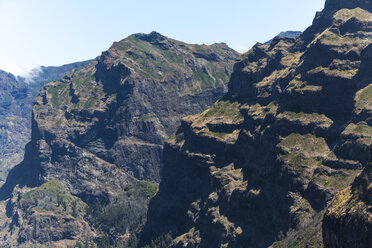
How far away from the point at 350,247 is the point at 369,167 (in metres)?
21.2

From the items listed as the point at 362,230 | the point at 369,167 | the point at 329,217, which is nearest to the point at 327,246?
the point at 329,217

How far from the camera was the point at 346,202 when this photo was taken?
97.1 metres

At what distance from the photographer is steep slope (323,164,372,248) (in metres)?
86.5

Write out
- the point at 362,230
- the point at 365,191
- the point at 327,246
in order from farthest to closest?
the point at 327,246 → the point at 365,191 → the point at 362,230

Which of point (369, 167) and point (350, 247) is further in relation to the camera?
point (369, 167)

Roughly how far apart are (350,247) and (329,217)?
9.74 m

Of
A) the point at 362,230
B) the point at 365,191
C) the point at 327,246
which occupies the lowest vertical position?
the point at 327,246

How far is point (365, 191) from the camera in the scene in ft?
303

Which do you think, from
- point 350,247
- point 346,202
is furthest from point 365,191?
point 350,247

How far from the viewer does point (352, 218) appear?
8988 cm

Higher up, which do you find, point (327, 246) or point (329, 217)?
point (329, 217)

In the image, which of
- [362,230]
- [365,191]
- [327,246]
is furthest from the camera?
[327,246]

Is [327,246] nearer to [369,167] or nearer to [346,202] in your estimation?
A: [346,202]

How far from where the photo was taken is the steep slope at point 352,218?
284ft
